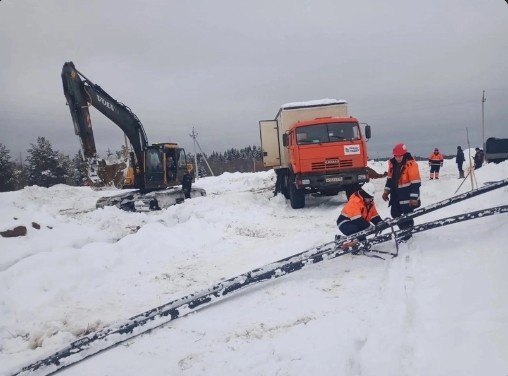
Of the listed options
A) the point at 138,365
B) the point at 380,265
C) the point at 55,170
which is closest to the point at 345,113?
the point at 380,265

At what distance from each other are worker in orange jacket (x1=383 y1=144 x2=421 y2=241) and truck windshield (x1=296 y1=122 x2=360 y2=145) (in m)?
4.62

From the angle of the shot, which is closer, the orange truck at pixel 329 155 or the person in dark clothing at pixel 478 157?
the orange truck at pixel 329 155

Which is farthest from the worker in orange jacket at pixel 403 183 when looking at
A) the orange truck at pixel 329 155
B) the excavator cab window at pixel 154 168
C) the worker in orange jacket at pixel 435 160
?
the worker in orange jacket at pixel 435 160

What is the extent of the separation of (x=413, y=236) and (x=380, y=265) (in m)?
1.39

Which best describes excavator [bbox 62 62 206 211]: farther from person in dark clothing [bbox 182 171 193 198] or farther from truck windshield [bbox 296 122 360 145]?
truck windshield [bbox 296 122 360 145]

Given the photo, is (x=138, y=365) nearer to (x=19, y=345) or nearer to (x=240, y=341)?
(x=240, y=341)

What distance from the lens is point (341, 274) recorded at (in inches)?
201

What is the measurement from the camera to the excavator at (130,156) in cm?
1197

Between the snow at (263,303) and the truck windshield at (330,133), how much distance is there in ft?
13.3

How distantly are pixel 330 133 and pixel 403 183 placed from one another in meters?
5.13

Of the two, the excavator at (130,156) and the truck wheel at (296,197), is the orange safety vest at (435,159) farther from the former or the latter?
the excavator at (130,156)

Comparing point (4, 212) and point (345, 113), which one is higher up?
point (345, 113)

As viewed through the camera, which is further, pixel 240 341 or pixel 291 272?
pixel 291 272

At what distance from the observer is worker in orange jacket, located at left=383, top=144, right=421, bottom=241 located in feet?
20.5
